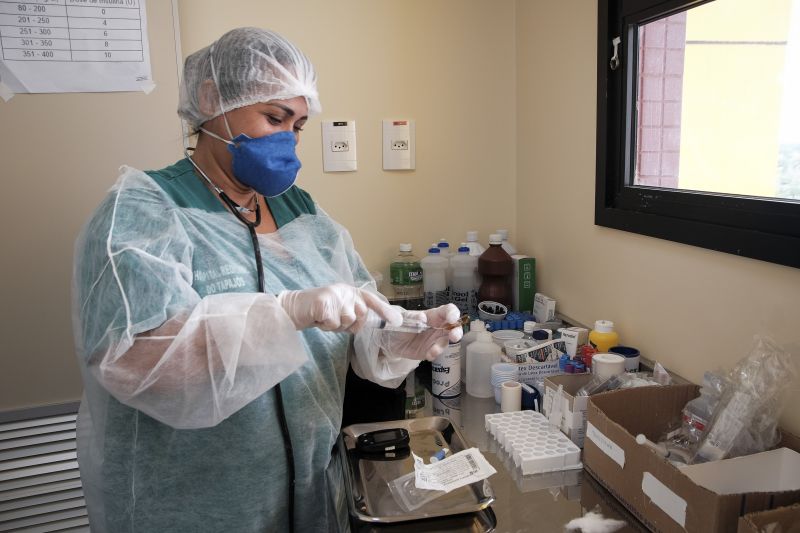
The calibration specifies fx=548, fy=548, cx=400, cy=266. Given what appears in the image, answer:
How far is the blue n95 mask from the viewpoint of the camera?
1.12 metres

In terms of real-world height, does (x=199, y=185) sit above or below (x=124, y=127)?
below

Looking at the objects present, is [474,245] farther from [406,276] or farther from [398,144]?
[398,144]

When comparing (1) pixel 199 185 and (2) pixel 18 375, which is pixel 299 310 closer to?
(1) pixel 199 185

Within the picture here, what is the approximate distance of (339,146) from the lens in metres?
1.99

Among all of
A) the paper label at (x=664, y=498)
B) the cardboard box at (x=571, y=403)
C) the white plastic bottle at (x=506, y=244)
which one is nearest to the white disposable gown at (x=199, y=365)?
the cardboard box at (x=571, y=403)

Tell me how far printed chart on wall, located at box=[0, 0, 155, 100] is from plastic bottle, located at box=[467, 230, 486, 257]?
122cm

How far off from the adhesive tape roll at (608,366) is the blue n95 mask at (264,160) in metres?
0.84

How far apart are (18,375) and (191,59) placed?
49.0 inches

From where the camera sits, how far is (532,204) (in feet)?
6.76

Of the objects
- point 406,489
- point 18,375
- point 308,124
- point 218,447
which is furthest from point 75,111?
point 406,489

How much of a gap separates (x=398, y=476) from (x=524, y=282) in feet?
3.34

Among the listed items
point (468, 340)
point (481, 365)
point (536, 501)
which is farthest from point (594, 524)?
point (468, 340)

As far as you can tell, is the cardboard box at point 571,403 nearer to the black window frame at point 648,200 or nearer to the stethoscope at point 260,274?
the black window frame at point 648,200

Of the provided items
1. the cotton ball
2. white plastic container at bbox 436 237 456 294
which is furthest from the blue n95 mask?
white plastic container at bbox 436 237 456 294
